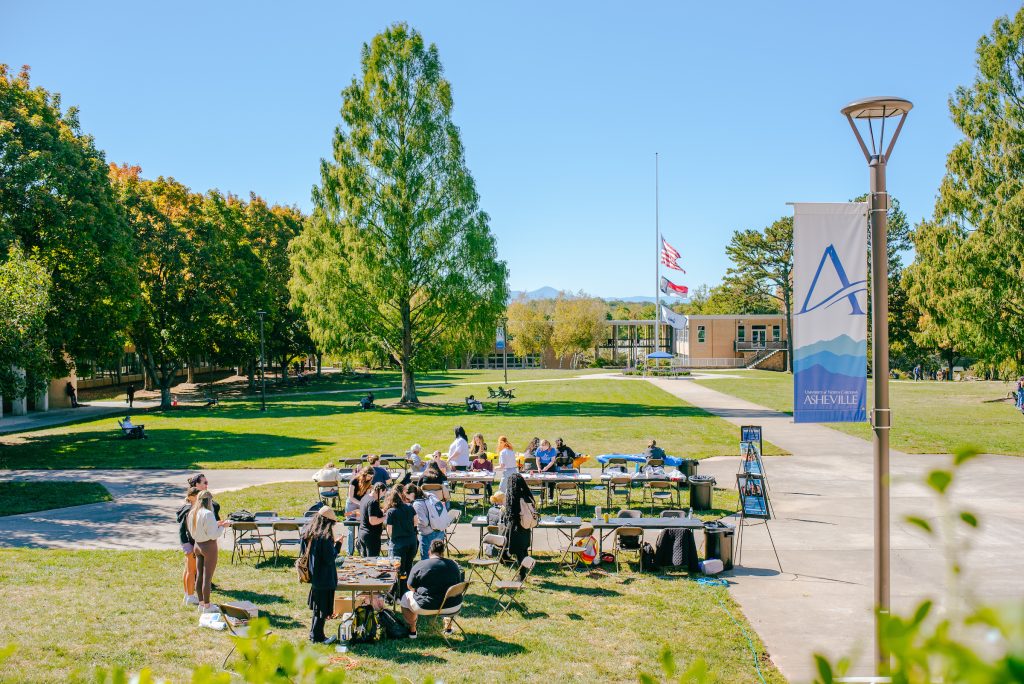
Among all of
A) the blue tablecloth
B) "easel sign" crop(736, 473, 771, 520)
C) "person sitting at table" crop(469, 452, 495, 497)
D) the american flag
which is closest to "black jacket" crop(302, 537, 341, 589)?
"easel sign" crop(736, 473, 771, 520)

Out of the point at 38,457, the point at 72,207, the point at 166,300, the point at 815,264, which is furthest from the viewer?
the point at 166,300

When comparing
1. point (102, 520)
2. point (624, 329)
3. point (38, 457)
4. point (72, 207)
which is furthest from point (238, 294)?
point (624, 329)

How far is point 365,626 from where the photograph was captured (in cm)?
1007

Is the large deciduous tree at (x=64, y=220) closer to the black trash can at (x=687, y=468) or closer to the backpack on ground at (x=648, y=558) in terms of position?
the black trash can at (x=687, y=468)

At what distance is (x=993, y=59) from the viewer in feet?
101

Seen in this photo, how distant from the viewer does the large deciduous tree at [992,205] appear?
30.3 metres

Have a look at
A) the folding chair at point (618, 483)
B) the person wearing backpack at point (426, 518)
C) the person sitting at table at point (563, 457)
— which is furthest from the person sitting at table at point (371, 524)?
the person sitting at table at point (563, 457)

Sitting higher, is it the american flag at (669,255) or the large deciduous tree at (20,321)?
the american flag at (669,255)

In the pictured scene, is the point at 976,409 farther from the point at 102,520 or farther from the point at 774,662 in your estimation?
the point at 102,520

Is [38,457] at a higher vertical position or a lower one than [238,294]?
lower

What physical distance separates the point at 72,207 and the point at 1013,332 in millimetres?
39069

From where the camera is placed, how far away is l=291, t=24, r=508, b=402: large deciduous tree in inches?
1601

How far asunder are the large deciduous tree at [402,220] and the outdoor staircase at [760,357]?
46.5 metres

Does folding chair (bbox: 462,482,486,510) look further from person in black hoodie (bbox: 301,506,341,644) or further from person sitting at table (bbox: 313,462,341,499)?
person in black hoodie (bbox: 301,506,341,644)
